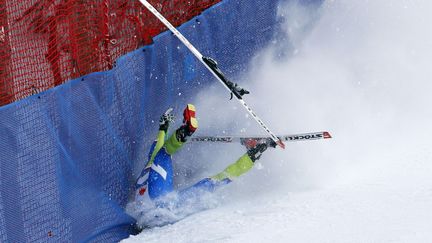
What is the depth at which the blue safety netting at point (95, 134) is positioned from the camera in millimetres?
6480

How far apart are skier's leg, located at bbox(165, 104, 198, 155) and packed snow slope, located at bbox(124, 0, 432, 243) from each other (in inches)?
25.7

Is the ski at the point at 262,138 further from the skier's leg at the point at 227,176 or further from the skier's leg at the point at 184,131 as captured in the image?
the skier's leg at the point at 184,131

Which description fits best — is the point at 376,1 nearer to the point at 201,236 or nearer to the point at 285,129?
the point at 285,129

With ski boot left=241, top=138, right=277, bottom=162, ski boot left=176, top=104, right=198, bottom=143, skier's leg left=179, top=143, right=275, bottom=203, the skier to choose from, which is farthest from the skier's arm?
ski boot left=241, top=138, right=277, bottom=162

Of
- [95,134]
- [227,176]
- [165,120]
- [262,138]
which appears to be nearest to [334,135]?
[262,138]

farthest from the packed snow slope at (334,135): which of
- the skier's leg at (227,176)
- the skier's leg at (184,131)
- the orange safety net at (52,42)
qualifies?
the orange safety net at (52,42)

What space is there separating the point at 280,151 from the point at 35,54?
2658 millimetres

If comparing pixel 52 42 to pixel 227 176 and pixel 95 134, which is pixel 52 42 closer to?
pixel 95 134

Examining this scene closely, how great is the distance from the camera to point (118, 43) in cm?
738

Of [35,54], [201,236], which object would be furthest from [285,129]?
[35,54]

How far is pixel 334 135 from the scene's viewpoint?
8547 millimetres

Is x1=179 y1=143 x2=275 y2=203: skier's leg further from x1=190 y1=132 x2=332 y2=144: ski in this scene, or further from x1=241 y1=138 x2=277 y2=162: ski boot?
x1=190 y1=132 x2=332 y2=144: ski

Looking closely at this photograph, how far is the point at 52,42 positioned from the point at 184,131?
1430 mm

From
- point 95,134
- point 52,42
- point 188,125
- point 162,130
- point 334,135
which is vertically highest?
point 52,42
